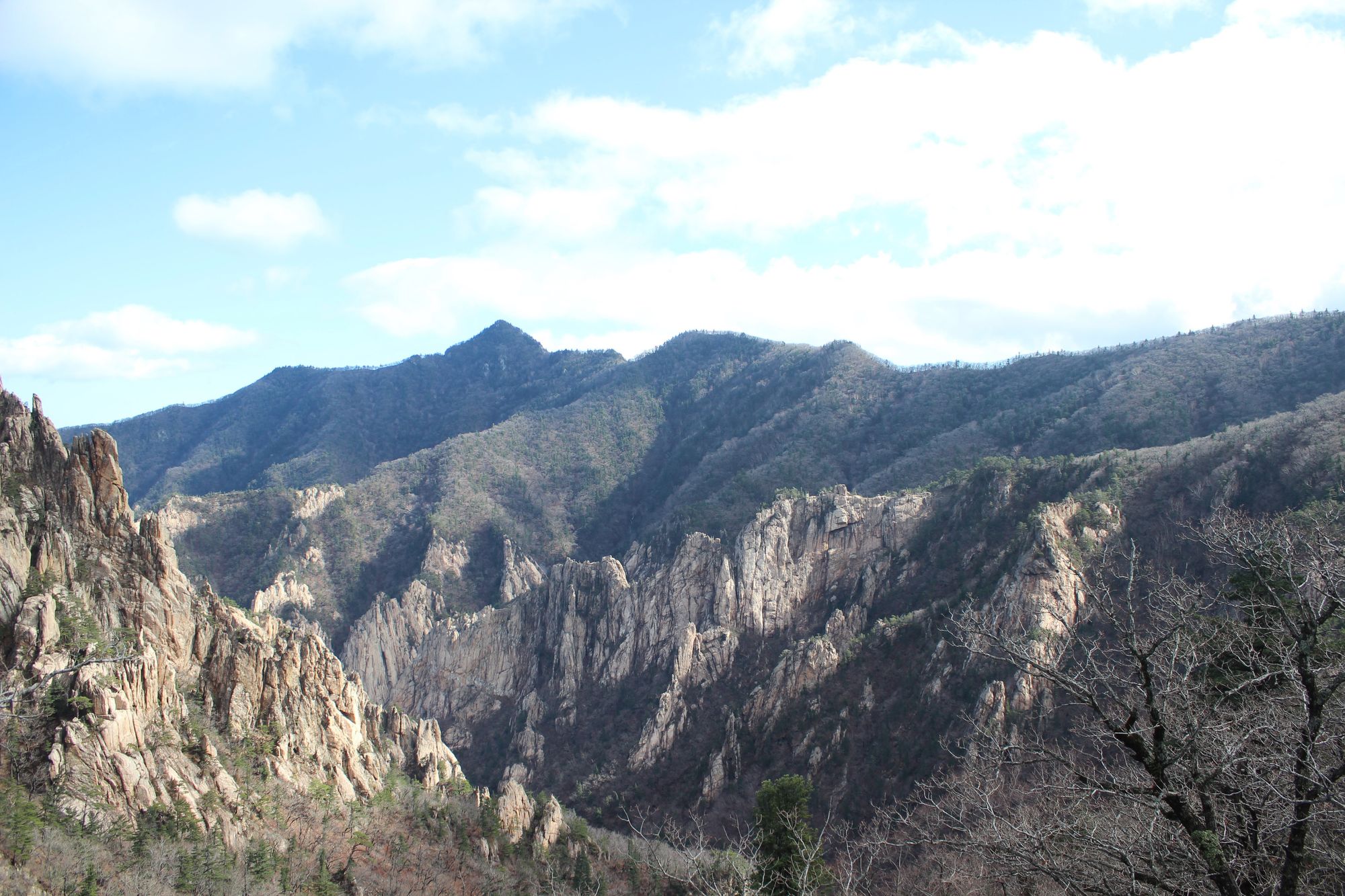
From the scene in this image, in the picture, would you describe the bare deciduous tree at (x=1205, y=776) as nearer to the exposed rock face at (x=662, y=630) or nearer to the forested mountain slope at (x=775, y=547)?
the forested mountain slope at (x=775, y=547)

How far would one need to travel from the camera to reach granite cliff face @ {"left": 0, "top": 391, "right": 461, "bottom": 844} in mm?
35000

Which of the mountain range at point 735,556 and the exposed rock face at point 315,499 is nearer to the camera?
the mountain range at point 735,556

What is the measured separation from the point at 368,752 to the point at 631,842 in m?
24.1

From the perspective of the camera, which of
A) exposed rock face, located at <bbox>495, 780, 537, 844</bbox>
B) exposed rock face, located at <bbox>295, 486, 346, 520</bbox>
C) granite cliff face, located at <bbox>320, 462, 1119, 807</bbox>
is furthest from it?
exposed rock face, located at <bbox>295, 486, 346, 520</bbox>

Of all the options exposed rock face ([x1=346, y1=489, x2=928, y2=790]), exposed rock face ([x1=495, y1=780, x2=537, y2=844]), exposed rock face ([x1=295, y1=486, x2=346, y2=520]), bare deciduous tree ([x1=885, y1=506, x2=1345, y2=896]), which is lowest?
exposed rock face ([x1=495, y1=780, x2=537, y2=844])

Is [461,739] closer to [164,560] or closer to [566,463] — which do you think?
[164,560]

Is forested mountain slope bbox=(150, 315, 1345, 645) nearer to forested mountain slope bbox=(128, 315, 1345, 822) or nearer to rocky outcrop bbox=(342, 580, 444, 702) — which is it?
forested mountain slope bbox=(128, 315, 1345, 822)

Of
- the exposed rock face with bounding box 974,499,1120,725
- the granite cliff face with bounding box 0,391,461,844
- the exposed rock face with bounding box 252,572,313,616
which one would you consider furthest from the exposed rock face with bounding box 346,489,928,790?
the granite cliff face with bounding box 0,391,461,844

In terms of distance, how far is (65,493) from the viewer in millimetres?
43125

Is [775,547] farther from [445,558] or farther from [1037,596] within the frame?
[445,558]

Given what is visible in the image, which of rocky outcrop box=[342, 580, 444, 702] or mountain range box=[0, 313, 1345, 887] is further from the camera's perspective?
rocky outcrop box=[342, 580, 444, 702]

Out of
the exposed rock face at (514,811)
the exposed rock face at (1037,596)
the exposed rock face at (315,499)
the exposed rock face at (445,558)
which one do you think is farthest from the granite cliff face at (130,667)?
the exposed rock face at (315,499)

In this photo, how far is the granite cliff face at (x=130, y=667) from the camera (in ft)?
115

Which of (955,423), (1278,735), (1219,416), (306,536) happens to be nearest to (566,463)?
(306,536)
